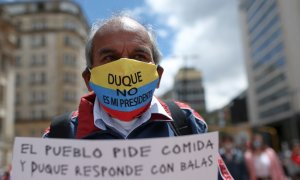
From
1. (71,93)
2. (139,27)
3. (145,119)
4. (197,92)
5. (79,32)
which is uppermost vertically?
(79,32)

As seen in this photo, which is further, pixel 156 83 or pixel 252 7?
pixel 252 7

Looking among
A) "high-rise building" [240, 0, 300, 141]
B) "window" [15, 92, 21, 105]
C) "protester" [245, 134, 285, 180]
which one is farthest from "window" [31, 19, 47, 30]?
"protester" [245, 134, 285, 180]

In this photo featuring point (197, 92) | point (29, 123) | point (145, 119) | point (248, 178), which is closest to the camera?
point (145, 119)

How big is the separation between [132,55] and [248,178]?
8.03m

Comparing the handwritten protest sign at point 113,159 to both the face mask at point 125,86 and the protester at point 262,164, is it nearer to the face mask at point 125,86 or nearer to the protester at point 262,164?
the face mask at point 125,86

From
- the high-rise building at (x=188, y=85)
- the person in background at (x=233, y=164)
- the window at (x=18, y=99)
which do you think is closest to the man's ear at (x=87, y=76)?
the person in background at (x=233, y=164)

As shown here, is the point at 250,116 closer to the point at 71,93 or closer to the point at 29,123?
the point at 71,93

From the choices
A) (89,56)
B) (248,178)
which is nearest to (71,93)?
(248,178)

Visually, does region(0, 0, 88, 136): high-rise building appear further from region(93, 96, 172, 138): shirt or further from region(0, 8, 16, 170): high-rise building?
region(93, 96, 172, 138): shirt

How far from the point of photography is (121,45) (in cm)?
158

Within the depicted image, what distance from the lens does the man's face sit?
62.2 inches

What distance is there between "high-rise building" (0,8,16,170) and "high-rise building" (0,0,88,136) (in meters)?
19.7

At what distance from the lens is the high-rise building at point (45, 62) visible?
209 feet

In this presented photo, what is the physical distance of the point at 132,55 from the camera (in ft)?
5.21
